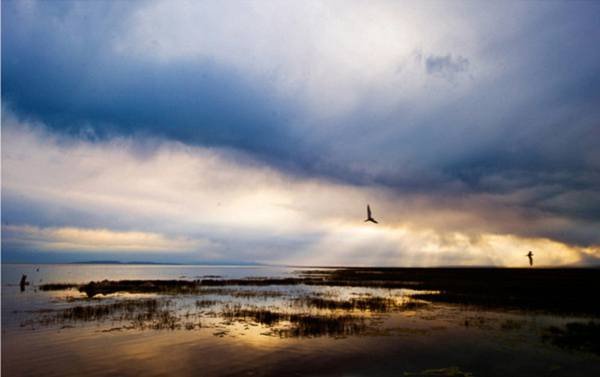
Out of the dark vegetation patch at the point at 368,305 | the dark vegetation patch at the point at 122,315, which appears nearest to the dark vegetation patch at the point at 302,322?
the dark vegetation patch at the point at 122,315

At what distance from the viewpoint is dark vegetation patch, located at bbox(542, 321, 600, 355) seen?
19219mm

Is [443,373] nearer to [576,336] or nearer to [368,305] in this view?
[576,336]

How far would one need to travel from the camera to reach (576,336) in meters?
21.3

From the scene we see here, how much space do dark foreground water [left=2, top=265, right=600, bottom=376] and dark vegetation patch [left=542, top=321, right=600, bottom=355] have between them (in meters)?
0.06

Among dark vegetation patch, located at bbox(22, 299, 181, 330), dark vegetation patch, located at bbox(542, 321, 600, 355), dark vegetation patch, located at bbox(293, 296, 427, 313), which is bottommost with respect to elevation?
dark vegetation patch, located at bbox(22, 299, 181, 330)

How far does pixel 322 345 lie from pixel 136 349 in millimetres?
10492

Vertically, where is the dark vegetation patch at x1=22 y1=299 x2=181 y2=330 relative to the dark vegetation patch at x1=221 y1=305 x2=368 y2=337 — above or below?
below

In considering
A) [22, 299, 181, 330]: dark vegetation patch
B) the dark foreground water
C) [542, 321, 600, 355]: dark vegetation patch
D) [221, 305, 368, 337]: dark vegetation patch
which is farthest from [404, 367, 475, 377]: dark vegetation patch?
[22, 299, 181, 330]: dark vegetation patch

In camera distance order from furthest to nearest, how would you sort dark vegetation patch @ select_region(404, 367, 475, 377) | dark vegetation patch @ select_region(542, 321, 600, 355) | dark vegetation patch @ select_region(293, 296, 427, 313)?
1. dark vegetation patch @ select_region(293, 296, 427, 313)
2. dark vegetation patch @ select_region(542, 321, 600, 355)
3. dark vegetation patch @ select_region(404, 367, 475, 377)

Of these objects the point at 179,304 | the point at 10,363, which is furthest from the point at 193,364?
the point at 179,304

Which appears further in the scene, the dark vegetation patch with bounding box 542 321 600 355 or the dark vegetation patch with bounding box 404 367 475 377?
the dark vegetation patch with bounding box 542 321 600 355

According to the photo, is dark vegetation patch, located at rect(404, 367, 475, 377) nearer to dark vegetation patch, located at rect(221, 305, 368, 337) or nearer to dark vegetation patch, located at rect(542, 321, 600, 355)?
dark vegetation patch, located at rect(221, 305, 368, 337)

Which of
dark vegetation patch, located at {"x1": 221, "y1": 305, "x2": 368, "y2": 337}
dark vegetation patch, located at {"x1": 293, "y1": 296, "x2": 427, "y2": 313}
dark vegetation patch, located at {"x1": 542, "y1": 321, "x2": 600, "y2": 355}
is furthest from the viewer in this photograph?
dark vegetation patch, located at {"x1": 293, "y1": 296, "x2": 427, "y2": 313}

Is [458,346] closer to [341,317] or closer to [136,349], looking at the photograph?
[341,317]
